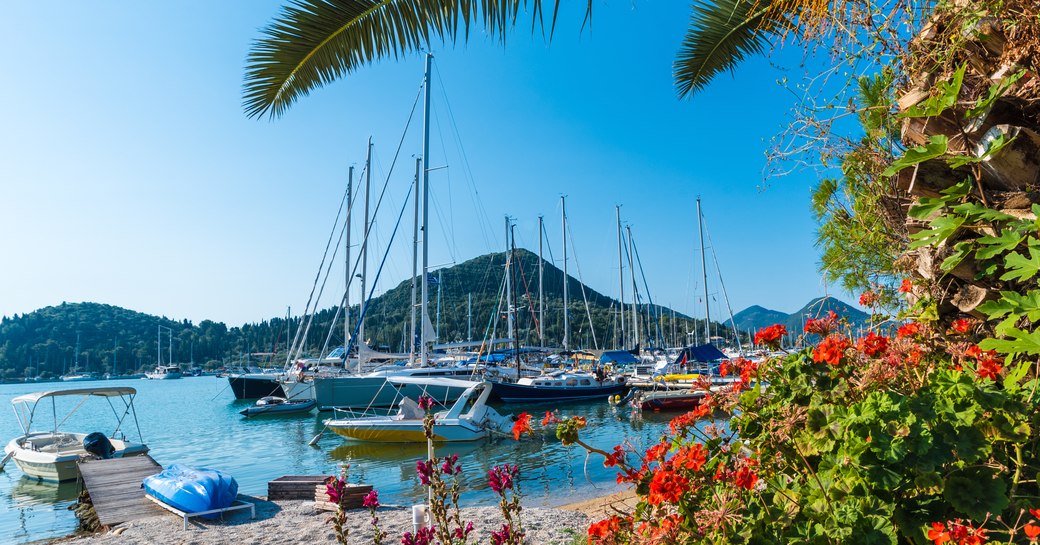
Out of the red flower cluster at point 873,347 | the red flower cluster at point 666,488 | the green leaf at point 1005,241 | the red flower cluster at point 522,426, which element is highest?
the green leaf at point 1005,241

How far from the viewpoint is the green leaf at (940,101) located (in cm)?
235

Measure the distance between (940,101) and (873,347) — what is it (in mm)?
1078

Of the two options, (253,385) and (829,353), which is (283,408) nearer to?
(253,385)

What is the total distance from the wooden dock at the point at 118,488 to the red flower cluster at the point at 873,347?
472 inches

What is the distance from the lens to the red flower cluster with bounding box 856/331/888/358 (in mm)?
2613

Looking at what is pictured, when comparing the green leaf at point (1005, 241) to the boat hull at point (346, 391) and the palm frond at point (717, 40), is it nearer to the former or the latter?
the palm frond at point (717, 40)

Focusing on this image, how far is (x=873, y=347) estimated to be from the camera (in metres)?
2.63

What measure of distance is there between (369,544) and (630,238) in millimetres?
44743

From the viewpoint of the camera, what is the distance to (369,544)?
766cm

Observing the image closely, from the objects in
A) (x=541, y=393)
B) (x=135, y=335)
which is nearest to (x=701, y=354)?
(x=541, y=393)

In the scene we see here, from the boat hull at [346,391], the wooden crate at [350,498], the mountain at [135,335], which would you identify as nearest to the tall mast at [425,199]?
the boat hull at [346,391]

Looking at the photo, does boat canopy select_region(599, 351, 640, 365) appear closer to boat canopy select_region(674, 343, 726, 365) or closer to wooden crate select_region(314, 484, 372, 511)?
boat canopy select_region(674, 343, 726, 365)

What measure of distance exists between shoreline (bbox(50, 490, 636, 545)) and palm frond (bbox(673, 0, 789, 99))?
5.30 m

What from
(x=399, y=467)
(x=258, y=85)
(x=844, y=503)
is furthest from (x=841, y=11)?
(x=399, y=467)
